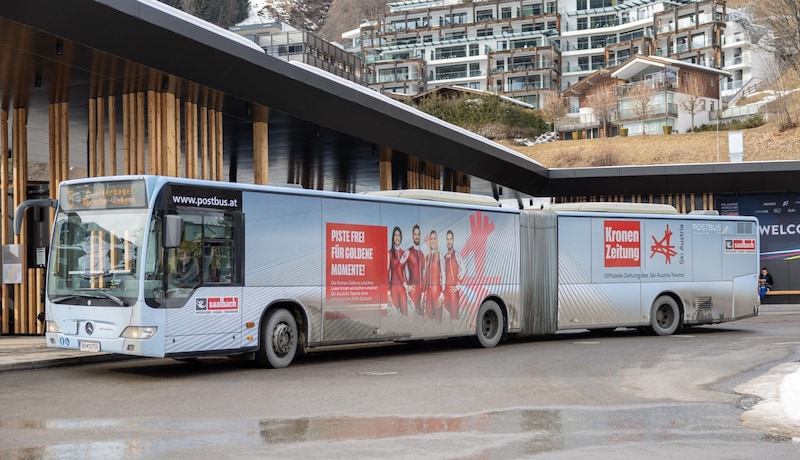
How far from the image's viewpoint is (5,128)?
22.5 metres

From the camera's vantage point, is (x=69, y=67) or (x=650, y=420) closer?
(x=650, y=420)

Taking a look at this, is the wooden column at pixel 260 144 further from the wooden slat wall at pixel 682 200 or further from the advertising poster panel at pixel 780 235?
the advertising poster panel at pixel 780 235

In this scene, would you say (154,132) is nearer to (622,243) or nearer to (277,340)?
(277,340)

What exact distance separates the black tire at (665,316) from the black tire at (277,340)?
1120cm

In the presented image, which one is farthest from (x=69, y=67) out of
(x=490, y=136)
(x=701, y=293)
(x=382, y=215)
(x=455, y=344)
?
(x=490, y=136)

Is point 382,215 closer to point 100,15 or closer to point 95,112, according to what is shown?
point 100,15

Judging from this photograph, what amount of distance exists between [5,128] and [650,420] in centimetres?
1796

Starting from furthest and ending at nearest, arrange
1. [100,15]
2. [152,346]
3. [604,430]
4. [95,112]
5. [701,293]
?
[701,293]
[95,112]
[100,15]
[152,346]
[604,430]

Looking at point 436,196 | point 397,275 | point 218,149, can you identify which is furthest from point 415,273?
point 218,149

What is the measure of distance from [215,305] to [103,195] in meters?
2.39

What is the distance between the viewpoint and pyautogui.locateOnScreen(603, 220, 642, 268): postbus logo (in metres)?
22.9

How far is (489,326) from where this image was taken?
2072 centimetres

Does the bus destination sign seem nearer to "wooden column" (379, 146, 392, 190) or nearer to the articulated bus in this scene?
the articulated bus

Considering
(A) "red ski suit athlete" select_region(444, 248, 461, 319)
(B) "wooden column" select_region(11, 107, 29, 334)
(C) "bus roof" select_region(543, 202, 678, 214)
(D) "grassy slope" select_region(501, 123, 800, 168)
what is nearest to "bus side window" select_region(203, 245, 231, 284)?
(A) "red ski suit athlete" select_region(444, 248, 461, 319)
